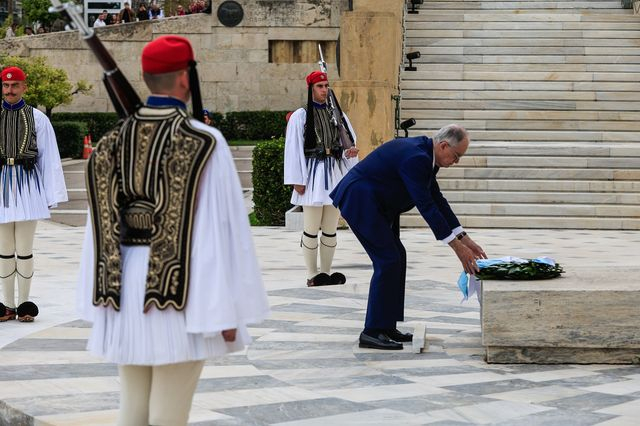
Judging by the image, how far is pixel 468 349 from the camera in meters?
8.48

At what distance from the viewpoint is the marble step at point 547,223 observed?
18.0m

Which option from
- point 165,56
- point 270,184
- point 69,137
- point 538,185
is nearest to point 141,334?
point 165,56

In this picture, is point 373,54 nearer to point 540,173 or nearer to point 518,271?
point 540,173

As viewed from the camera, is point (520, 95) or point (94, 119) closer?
point (520, 95)

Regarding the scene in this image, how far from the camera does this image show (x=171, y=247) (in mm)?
4582

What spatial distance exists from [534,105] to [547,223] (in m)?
4.66

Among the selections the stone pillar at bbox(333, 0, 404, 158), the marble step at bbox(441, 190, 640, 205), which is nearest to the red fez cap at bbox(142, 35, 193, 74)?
the stone pillar at bbox(333, 0, 404, 158)

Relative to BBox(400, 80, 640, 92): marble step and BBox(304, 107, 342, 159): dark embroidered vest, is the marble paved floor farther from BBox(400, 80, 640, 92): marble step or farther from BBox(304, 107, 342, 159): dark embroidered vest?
BBox(400, 80, 640, 92): marble step

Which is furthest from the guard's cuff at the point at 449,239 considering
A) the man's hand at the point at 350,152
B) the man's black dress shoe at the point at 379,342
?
the man's hand at the point at 350,152

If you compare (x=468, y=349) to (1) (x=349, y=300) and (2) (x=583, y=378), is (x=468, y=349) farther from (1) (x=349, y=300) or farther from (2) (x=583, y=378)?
(1) (x=349, y=300)

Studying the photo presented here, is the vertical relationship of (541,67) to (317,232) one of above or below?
above

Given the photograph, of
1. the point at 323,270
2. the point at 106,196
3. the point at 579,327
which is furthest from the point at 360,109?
the point at 106,196

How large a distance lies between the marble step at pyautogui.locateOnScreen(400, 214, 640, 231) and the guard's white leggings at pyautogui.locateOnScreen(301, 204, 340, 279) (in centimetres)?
645

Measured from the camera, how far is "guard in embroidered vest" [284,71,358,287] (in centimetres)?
1160
